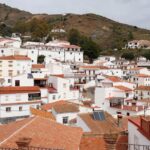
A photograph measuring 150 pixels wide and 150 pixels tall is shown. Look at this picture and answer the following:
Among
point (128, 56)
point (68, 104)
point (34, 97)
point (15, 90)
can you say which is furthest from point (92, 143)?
point (128, 56)

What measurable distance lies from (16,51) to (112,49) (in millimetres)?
52765

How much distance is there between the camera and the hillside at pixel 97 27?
134 meters

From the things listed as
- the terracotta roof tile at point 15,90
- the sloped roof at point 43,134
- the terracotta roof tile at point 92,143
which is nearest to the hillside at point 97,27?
the terracotta roof tile at point 15,90

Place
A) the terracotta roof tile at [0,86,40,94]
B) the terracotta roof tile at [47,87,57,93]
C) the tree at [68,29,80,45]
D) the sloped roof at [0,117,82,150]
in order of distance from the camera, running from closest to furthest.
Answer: the sloped roof at [0,117,82,150]
the terracotta roof tile at [0,86,40,94]
the terracotta roof tile at [47,87,57,93]
the tree at [68,29,80,45]

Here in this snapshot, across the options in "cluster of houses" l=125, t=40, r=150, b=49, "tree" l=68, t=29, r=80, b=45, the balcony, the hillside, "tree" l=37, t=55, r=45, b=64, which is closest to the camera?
the balcony

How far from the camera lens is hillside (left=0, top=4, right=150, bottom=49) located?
440 feet

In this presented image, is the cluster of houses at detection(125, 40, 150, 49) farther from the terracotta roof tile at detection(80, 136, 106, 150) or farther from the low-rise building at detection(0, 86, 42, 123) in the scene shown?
the terracotta roof tile at detection(80, 136, 106, 150)

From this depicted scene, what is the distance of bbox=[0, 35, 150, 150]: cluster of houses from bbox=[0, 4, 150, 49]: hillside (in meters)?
38.7

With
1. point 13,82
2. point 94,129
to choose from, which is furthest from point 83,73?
point 94,129

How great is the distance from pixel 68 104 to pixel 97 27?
12560cm

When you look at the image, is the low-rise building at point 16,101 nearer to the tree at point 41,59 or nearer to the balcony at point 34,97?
the balcony at point 34,97

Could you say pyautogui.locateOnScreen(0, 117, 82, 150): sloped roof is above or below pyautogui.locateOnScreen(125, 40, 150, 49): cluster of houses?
below

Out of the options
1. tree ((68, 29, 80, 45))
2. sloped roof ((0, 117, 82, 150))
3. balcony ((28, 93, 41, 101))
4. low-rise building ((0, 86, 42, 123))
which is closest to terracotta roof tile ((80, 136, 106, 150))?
sloped roof ((0, 117, 82, 150))

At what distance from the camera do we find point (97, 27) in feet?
532
